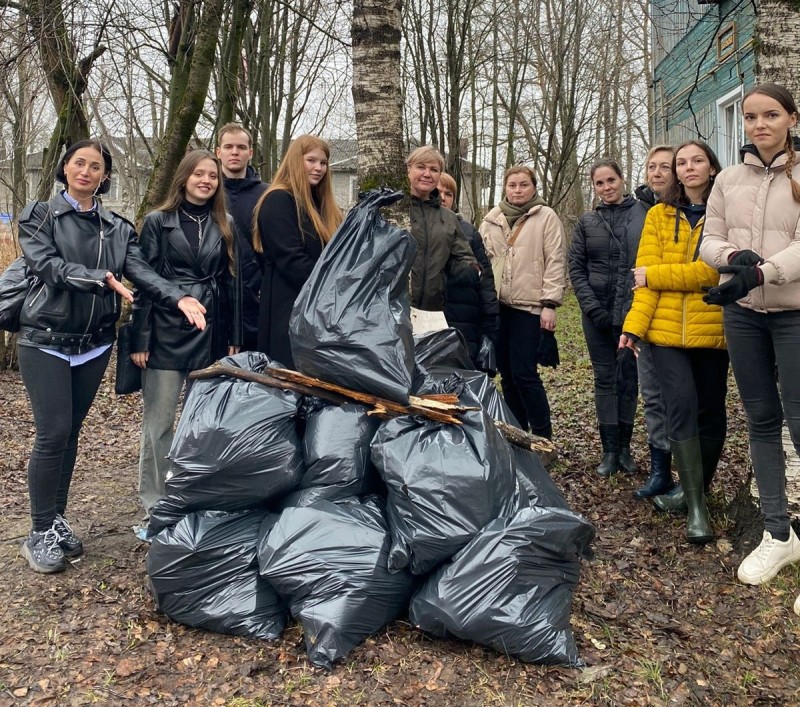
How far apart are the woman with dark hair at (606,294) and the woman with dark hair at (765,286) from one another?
124 centimetres

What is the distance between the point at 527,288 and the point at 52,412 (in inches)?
107

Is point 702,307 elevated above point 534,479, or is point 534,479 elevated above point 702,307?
point 702,307

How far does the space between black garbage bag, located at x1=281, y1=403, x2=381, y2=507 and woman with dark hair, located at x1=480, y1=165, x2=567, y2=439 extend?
1982 mm

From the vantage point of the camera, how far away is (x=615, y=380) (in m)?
4.69

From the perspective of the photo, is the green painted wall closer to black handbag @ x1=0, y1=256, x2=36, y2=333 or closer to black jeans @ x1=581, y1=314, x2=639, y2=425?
black jeans @ x1=581, y1=314, x2=639, y2=425

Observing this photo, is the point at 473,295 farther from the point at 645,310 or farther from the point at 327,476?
the point at 327,476

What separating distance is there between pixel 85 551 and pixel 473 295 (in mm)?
2336

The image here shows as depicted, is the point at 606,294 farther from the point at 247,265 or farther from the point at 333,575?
the point at 333,575

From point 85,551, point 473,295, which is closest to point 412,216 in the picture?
point 473,295

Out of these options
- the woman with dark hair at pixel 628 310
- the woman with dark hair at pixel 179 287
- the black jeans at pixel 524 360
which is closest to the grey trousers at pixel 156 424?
the woman with dark hair at pixel 179 287

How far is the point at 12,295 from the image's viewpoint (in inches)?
129

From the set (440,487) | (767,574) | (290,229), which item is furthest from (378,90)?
(767,574)

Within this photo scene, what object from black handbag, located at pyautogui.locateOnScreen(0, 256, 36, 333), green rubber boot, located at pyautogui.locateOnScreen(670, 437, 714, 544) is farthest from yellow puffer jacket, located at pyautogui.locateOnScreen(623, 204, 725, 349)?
black handbag, located at pyautogui.locateOnScreen(0, 256, 36, 333)

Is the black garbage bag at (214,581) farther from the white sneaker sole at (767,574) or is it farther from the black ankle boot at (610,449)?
the black ankle boot at (610,449)
